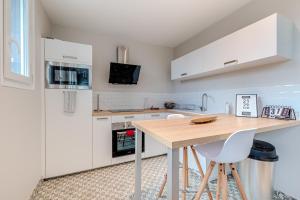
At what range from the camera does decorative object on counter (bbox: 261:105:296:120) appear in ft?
5.40

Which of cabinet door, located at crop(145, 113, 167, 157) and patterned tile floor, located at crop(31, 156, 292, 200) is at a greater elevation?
cabinet door, located at crop(145, 113, 167, 157)

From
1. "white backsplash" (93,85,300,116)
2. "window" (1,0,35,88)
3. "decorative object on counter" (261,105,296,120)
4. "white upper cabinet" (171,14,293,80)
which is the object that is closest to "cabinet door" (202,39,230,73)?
"white upper cabinet" (171,14,293,80)

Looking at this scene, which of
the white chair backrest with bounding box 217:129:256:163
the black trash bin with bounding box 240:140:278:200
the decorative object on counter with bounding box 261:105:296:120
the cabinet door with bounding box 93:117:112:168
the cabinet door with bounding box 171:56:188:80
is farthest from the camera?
the cabinet door with bounding box 171:56:188:80

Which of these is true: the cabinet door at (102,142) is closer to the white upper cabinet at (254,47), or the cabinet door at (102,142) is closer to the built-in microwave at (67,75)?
the built-in microwave at (67,75)

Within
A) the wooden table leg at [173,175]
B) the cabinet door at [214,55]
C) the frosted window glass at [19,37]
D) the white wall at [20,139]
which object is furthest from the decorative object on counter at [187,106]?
the frosted window glass at [19,37]

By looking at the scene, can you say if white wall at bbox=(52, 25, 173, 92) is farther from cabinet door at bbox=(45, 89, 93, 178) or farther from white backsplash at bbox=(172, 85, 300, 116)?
white backsplash at bbox=(172, 85, 300, 116)

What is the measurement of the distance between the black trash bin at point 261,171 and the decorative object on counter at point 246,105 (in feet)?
1.55

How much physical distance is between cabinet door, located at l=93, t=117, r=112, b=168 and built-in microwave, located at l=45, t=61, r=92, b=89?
57cm

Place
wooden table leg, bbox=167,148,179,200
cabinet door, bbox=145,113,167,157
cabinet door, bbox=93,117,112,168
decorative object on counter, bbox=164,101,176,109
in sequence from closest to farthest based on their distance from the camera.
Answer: wooden table leg, bbox=167,148,179,200, cabinet door, bbox=93,117,112,168, cabinet door, bbox=145,113,167,157, decorative object on counter, bbox=164,101,176,109

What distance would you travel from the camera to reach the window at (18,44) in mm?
1218

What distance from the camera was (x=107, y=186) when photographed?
194cm

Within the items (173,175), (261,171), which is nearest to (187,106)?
(261,171)

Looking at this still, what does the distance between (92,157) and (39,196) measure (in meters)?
0.74

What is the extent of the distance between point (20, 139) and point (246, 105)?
100 inches
